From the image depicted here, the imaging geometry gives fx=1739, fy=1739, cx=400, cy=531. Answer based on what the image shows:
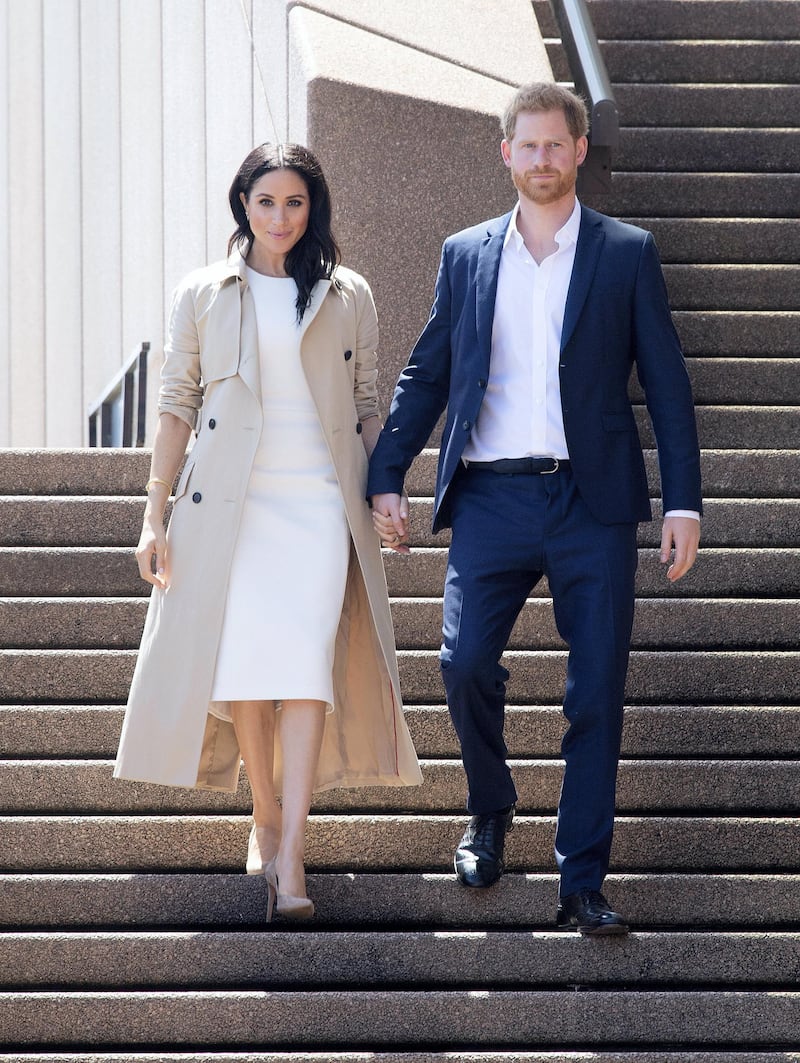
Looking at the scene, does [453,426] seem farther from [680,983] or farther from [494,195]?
[494,195]

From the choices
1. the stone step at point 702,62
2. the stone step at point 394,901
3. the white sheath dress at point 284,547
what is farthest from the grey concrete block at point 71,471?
the stone step at point 702,62

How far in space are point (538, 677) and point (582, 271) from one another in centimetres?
139

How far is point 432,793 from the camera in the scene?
490 centimetres

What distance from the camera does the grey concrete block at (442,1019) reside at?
4203 millimetres

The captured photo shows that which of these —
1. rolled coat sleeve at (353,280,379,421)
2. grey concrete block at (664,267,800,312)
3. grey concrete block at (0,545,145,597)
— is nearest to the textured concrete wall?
grey concrete block at (664,267,800,312)

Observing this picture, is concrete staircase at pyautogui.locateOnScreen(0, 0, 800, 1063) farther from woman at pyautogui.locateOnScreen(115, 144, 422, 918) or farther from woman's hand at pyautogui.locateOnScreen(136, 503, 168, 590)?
woman's hand at pyautogui.locateOnScreen(136, 503, 168, 590)

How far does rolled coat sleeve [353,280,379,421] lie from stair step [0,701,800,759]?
94 centimetres

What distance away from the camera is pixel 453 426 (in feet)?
14.7

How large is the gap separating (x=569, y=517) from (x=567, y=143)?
95 cm

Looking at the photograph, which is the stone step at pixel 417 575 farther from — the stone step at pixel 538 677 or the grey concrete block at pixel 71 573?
the stone step at pixel 538 677

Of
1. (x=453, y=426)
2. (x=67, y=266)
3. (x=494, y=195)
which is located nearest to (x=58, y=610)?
(x=453, y=426)

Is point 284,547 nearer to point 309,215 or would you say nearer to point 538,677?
point 309,215

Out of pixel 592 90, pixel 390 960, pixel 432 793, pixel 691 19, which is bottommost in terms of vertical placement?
pixel 390 960

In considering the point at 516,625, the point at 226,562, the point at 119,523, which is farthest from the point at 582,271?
the point at 119,523
